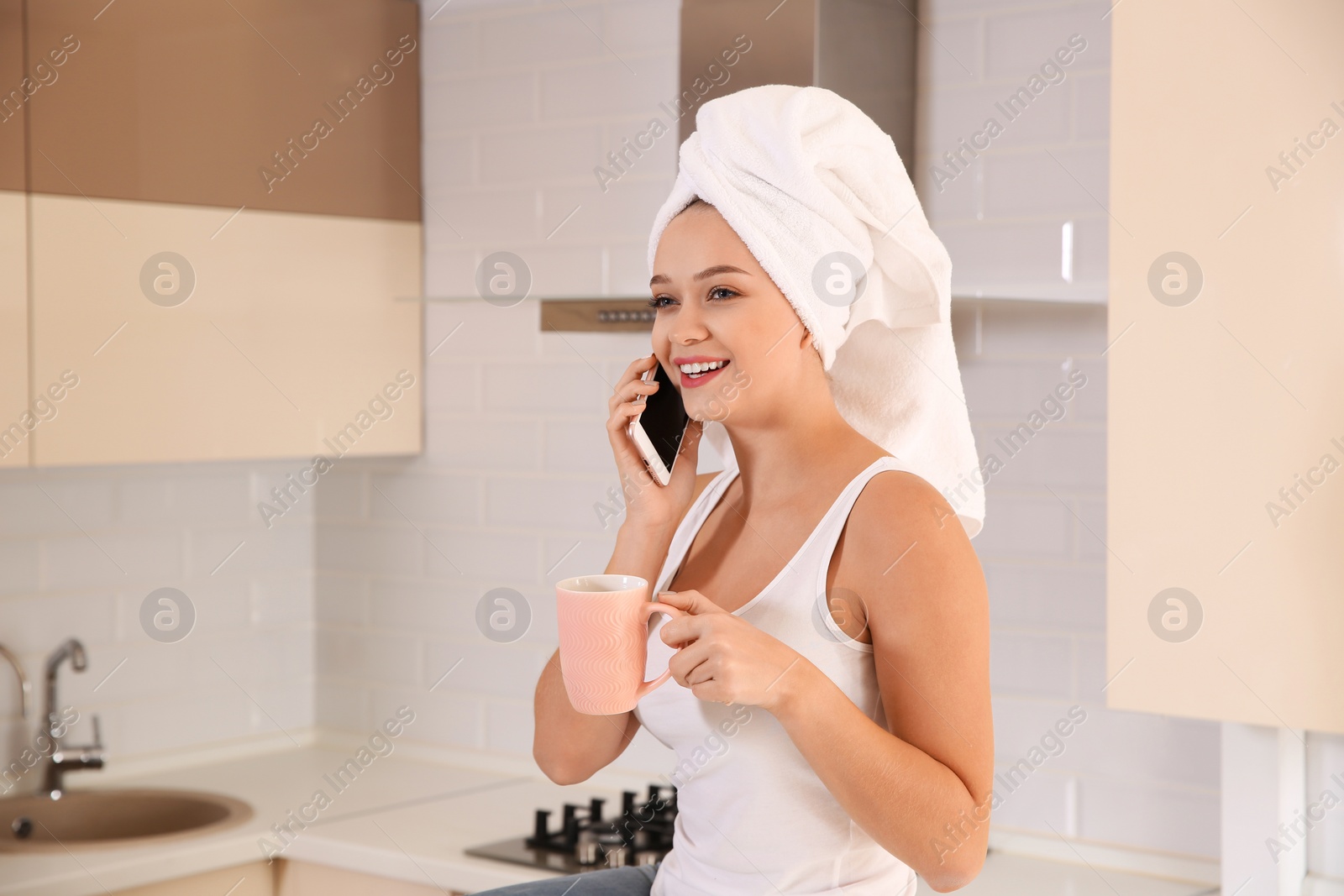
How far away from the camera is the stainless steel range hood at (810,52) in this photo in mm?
1952

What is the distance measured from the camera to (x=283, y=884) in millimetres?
2318

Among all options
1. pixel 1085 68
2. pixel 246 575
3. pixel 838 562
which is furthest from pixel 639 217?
pixel 838 562

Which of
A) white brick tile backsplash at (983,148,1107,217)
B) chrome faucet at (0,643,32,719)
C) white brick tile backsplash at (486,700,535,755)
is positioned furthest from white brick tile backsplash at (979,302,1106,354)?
chrome faucet at (0,643,32,719)

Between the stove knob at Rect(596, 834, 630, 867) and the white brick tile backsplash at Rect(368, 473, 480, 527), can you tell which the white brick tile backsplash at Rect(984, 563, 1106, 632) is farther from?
the white brick tile backsplash at Rect(368, 473, 480, 527)

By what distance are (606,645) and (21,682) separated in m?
1.73

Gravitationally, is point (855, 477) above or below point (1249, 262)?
below

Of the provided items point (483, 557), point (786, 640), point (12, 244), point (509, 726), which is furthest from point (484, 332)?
point (786, 640)

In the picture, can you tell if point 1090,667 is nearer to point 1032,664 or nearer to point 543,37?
point 1032,664

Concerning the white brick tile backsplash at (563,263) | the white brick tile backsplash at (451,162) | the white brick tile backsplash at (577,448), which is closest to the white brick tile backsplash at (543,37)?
the white brick tile backsplash at (451,162)

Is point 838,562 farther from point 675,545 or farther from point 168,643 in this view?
point 168,643

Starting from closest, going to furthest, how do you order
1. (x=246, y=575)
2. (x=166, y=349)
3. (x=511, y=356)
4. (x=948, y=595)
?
1. (x=948, y=595)
2. (x=166, y=349)
3. (x=511, y=356)
4. (x=246, y=575)

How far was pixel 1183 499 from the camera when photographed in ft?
5.10

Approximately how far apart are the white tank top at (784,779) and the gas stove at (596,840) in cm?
81

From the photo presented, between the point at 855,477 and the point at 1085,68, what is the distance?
101cm
